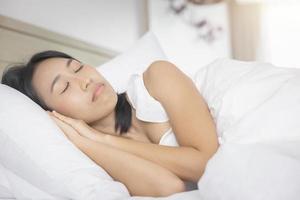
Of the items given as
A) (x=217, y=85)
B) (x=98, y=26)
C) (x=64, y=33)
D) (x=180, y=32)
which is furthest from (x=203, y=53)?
(x=217, y=85)

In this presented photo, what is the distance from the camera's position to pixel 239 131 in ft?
2.87

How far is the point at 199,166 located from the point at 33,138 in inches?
16.8

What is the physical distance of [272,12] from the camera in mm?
2508

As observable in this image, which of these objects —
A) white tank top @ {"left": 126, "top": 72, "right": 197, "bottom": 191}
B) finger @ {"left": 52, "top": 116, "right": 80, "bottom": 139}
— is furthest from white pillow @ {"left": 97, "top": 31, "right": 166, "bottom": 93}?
finger @ {"left": 52, "top": 116, "right": 80, "bottom": 139}

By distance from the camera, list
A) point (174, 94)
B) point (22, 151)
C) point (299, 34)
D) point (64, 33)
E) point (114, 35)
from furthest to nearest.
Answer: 1. point (299, 34)
2. point (114, 35)
3. point (64, 33)
4. point (174, 94)
5. point (22, 151)

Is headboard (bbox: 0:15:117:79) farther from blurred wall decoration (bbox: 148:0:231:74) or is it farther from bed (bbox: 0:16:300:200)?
blurred wall decoration (bbox: 148:0:231:74)

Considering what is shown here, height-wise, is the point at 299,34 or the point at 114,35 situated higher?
the point at 114,35

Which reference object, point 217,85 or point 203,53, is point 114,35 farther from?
point 217,85

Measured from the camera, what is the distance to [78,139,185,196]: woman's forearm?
2.82 feet

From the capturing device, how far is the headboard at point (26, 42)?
1.26m

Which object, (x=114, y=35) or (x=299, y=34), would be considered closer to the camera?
(x=114, y=35)

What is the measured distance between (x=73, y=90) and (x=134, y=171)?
33 cm

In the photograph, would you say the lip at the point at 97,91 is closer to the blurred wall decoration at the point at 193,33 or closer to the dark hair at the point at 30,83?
the dark hair at the point at 30,83

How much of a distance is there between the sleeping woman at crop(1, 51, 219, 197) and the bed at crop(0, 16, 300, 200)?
0.22 ft
